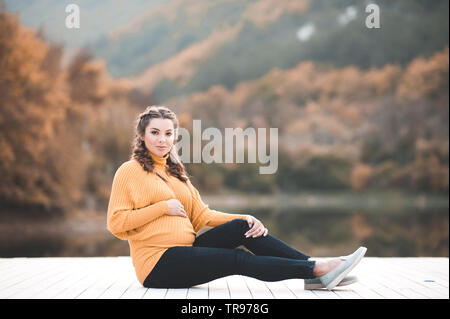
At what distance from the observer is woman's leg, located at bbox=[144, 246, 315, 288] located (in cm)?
236

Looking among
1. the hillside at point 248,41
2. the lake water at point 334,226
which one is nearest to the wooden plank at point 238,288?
the lake water at point 334,226

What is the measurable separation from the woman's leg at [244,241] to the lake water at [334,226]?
11.5 meters

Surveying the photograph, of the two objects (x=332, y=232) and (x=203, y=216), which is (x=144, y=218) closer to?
(x=203, y=216)

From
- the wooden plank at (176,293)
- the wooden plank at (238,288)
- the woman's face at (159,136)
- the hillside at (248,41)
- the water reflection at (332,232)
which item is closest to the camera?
the wooden plank at (176,293)

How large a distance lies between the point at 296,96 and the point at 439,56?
4.23m

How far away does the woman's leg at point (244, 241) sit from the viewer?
2436 millimetres

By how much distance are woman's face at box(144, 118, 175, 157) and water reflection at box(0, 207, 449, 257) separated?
36.9ft

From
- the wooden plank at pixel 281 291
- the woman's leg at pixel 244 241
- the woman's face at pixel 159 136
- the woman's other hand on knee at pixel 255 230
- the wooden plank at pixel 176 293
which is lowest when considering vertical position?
the wooden plank at pixel 281 291

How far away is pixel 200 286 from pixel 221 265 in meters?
0.37

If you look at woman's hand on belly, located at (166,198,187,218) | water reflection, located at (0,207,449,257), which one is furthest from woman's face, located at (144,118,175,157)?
water reflection, located at (0,207,449,257)

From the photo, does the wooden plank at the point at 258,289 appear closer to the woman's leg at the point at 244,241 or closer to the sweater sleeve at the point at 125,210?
the woman's leg at the point at 244,241

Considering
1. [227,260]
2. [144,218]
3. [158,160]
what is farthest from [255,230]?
[158,160]

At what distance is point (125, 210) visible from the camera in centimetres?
242

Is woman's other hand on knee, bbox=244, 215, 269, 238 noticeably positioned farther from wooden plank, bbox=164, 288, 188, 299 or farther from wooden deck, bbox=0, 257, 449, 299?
wooden plank, bbox=164, 288, 188, 299
